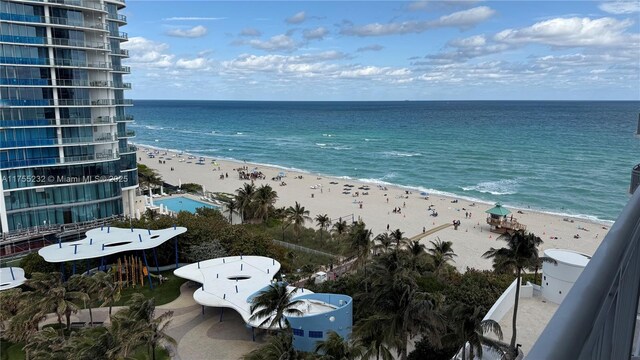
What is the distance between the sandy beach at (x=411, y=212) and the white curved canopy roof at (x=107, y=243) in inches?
876

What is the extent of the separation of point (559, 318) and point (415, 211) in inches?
2345

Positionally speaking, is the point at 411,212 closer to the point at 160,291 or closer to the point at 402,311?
the point at 160,291

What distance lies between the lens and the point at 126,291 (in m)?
A: 31.9

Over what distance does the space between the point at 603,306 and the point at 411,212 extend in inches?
2307

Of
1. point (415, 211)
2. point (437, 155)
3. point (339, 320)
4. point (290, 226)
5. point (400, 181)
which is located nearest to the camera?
point (339, 320)

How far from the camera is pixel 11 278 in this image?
29.8 metres

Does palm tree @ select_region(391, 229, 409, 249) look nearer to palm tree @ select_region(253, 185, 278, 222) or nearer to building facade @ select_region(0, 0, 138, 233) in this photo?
palm tree @ select_region(253, 185, 278, 222)

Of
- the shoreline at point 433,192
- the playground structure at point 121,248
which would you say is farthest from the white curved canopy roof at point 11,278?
the shoreline at point 433,192

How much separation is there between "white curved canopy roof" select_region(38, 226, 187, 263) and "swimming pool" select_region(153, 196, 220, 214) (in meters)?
18.6

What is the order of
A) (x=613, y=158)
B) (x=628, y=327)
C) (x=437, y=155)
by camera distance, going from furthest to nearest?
(x=437, y=155) → (x=613, y=158) → (x=628, y=327)

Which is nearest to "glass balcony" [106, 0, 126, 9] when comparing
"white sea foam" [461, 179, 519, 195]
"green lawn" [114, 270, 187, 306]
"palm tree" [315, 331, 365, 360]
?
"green lawn" [114, 270, 187, 306]

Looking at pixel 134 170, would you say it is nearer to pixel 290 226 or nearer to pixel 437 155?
pixel 290 226

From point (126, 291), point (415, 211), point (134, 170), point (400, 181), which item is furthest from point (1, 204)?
point (400, 181)

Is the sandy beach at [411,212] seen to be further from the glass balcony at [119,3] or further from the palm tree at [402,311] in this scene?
the glass balcony at [119,3]
